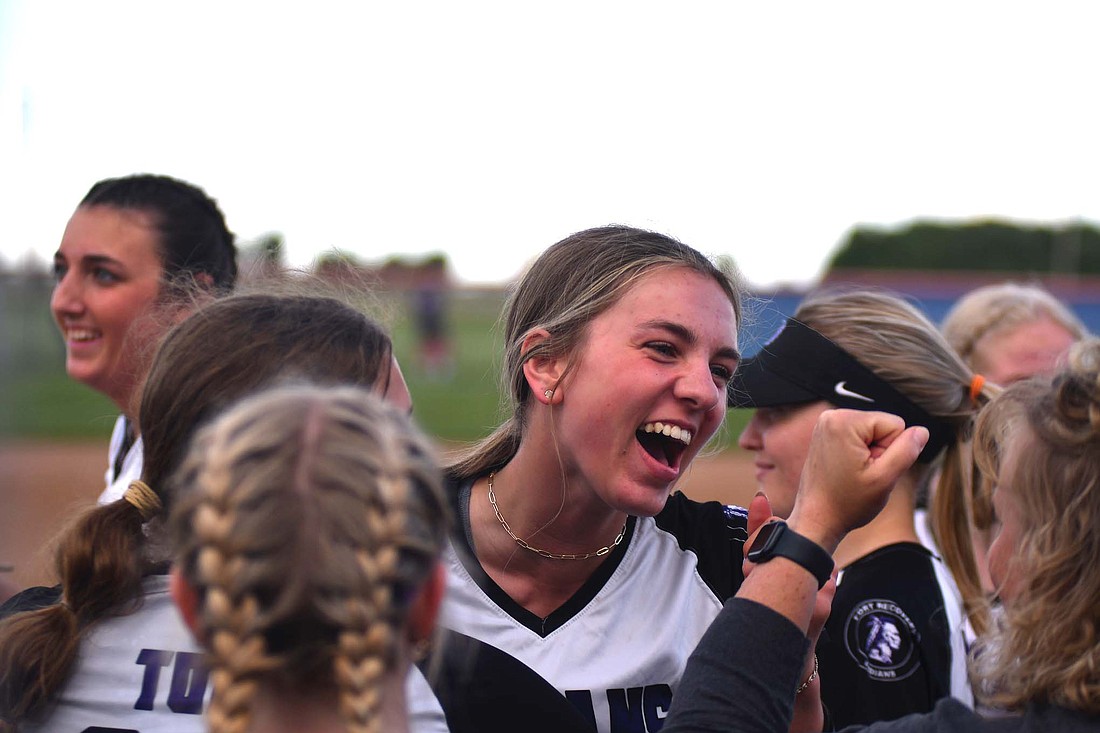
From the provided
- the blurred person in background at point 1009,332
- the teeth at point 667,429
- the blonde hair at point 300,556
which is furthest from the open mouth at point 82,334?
the blurred person in background at point 1009,332

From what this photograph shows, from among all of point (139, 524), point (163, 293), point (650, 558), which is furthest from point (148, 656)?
point (163, 293)

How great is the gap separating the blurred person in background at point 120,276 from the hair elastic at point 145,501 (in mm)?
1558

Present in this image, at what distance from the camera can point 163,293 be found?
131 inches

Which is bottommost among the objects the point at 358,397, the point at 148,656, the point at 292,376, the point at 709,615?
the point at 709,615

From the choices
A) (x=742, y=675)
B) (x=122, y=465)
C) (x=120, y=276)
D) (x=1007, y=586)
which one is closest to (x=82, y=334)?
(x=120, y=276)

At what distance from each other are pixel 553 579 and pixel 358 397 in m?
1.18

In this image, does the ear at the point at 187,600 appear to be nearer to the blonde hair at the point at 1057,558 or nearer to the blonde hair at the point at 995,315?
the blonde hair at the point at 1057,558

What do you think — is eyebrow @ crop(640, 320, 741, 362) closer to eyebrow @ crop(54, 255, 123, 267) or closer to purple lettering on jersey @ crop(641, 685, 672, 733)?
purple lettering on jersey @ crop(641, 685, 672, 733)

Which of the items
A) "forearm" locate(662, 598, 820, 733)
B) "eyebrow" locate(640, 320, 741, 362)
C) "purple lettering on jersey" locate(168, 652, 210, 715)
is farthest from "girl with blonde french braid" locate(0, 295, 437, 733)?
"eyebrow" locate(640, 320, 741, 362)

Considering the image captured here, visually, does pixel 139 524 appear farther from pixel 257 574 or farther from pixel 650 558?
pixel 650 558

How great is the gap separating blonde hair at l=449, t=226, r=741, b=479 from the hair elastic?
0.86m

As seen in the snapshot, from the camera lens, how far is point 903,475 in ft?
8.25

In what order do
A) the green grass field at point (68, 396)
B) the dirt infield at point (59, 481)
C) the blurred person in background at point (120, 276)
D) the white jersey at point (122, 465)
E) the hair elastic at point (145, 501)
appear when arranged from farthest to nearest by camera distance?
the green grass field at point (68, 396), the dirt infield at point (59, 481), the blurred person in background at point (120, 276), the white jersey at point (122, 465), the hair elastic at point (145, 501)

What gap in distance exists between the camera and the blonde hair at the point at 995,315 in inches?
169
